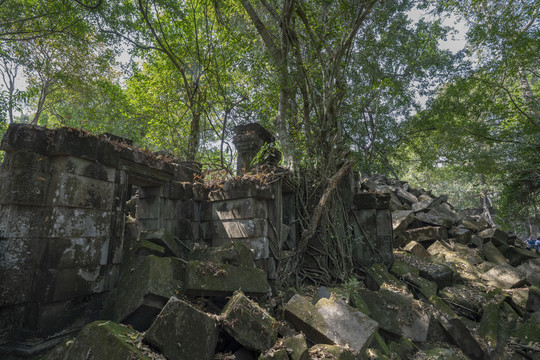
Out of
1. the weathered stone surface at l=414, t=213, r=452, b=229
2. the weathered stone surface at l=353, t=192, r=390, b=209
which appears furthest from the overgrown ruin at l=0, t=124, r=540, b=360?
the weathered stone surface at l=414, t=213, r=452, b=229

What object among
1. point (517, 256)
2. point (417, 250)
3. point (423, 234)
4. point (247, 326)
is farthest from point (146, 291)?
point (517, 256)

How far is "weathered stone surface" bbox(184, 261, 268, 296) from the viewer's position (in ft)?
10.6

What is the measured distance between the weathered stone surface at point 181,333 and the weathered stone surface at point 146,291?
1.81 feet

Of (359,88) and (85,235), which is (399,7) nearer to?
(359,88)

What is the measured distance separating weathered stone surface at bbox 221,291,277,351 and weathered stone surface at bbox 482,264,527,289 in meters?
6.50

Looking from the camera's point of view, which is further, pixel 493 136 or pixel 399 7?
pixel 399 7

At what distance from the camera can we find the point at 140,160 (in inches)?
179

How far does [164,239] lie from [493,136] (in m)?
10.0

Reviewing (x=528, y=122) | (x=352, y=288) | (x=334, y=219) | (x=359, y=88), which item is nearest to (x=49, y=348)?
(x=352, y=288)

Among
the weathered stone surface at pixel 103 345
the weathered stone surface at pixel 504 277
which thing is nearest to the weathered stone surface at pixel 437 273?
the weathered stone surface at pixel 504 277

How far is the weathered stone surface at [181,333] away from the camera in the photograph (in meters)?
2.40

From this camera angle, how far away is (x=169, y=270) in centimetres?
323

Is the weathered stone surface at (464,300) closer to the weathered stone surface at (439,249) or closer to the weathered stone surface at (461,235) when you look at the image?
the weathered stone surface at (439,249)

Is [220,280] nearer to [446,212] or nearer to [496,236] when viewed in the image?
[496,236]
